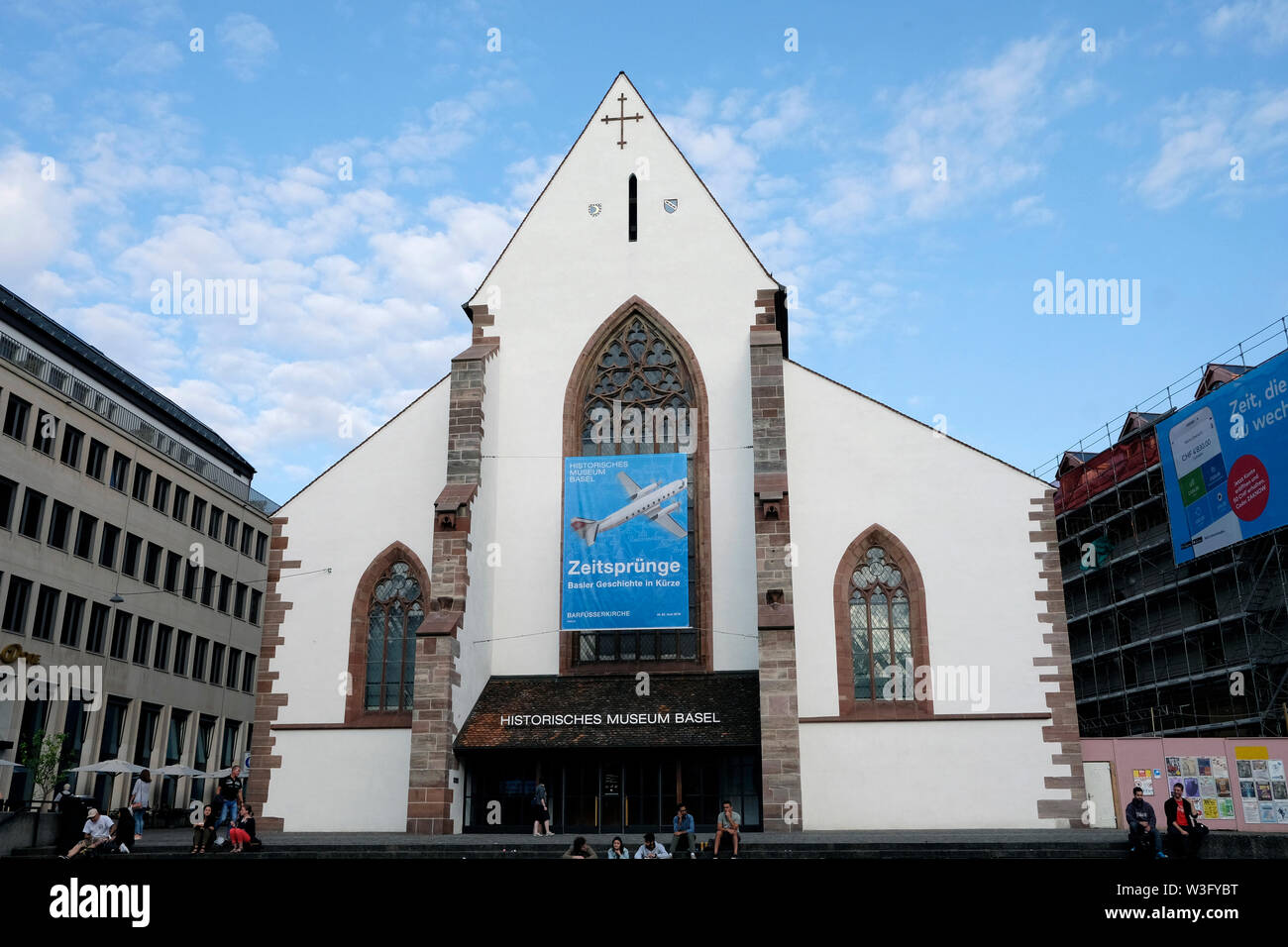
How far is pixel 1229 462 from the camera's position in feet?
102

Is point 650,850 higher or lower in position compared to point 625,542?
lower

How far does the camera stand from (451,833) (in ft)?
70.6

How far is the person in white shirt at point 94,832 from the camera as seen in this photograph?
57.9 ft

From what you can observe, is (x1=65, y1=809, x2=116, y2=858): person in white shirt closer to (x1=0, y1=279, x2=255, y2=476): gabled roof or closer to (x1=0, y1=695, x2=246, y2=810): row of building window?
(x1=0, y1=695, x2=246, y2=810): row of building window

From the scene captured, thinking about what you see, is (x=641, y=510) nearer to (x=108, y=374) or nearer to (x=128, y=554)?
(x=128, y=554)

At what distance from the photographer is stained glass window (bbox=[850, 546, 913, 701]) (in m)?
23.1

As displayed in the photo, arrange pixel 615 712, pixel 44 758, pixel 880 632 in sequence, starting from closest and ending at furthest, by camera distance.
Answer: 1. pixel 615 712
2. pixel 880 632
3. pixel 44 758

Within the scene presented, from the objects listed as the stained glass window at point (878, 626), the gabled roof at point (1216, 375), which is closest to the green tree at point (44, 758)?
the stained glass window at point (878, 626)

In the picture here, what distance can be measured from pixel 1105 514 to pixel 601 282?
27960 mm

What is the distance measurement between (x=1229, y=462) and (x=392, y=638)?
2354 cm

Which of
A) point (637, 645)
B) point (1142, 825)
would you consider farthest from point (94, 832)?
point (1142, 825)

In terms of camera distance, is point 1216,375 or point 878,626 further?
point 1216,375

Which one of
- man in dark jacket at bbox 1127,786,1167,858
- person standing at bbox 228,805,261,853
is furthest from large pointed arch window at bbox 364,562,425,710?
man in dark jacket at bbox 1127,786,1167,858
